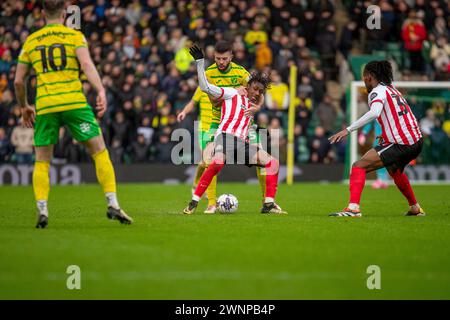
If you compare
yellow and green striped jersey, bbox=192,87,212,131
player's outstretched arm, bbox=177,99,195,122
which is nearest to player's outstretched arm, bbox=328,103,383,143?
yellow and green striped jersey, bbox=192,87,212,131

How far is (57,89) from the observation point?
970cm

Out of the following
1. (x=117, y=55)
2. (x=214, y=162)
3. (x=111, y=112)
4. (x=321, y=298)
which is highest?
(x=117, y=55)

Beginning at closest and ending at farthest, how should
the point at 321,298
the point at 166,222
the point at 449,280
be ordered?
the point at 321,298 → the point at 449,280 → the point at 166,222

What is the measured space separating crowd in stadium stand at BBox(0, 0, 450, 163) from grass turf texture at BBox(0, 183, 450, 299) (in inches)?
426

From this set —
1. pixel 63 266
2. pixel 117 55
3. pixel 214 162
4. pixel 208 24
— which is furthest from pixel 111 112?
pixel 63 266

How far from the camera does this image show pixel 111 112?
78.6ft

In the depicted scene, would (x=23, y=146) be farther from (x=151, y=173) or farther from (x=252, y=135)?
(x=252, y=135)

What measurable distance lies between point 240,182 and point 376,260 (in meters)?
16.3

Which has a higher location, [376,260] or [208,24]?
[208,24]

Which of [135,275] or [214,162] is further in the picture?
[214,162]

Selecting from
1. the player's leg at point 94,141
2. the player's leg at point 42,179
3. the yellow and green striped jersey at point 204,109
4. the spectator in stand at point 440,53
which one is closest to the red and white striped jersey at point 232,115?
the yellow and green striped jersey at point 204,109

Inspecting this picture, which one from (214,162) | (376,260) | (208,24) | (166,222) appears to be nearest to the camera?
(376,260)

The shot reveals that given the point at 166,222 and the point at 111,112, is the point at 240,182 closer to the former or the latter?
the point at 111,112

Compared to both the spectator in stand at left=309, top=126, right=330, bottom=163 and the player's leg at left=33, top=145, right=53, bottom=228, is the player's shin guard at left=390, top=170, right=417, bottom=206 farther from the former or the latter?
the spectator in stand at left=309, top=126, right=330, bottom=163
